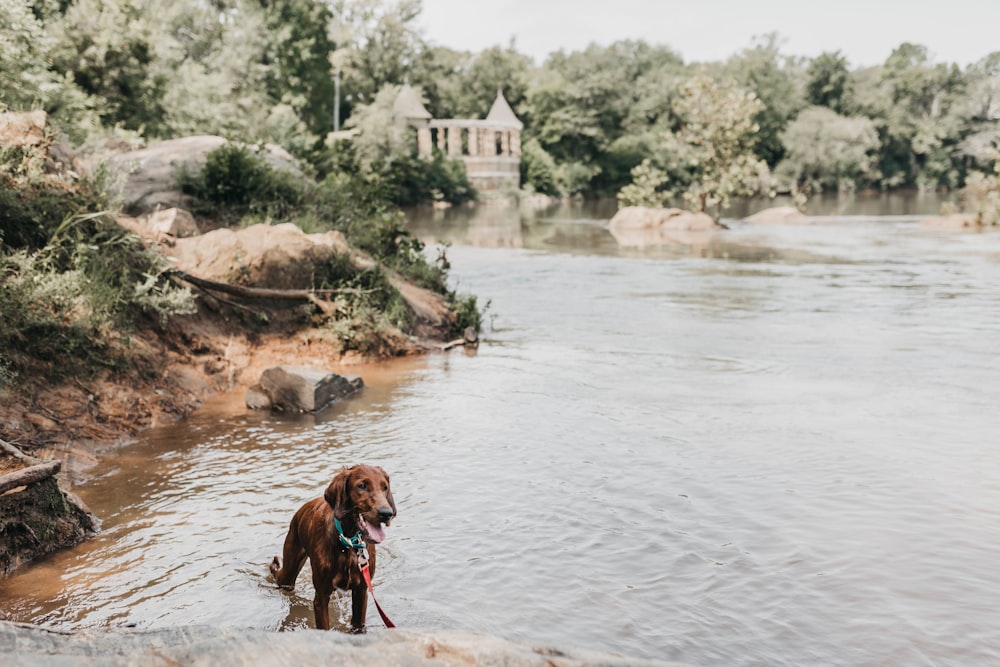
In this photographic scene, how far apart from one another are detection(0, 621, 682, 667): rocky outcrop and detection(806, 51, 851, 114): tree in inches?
3939

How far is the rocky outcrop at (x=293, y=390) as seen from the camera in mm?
Answer: 10102

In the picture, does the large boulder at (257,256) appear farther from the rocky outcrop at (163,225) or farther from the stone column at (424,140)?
the stone column at (424,140)

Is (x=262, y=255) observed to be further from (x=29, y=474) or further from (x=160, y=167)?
(x=29, y=474)

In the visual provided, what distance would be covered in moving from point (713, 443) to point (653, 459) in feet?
2.91

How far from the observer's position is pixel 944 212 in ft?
138

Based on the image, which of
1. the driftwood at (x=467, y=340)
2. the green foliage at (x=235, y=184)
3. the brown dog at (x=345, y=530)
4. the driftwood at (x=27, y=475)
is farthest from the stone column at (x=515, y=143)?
the brown dog at (x=345, y=530)

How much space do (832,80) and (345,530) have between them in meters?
100

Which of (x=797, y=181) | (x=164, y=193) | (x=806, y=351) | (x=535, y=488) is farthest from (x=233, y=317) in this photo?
(x=797, y=181)

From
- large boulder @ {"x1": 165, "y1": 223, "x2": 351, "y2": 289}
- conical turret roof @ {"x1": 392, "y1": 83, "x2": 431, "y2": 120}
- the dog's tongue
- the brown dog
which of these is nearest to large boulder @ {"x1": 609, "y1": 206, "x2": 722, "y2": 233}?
large boulder @ {"x1": 165, "y1": 223, "x2": 351, "y2": 289}

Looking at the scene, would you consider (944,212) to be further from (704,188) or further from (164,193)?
(164,193)

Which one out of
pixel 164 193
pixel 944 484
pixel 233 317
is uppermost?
pixel 164 193

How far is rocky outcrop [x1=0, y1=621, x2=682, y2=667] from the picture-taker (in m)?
2.89

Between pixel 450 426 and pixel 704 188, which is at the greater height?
pixel 704 188

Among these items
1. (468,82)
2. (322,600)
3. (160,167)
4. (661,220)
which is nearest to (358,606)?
(322,600)
